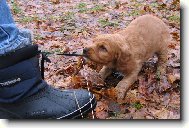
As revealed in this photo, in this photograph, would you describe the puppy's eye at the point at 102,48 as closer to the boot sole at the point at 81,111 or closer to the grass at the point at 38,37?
the boot sole at the point at 81,111

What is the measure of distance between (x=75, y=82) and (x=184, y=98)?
1.19 meters

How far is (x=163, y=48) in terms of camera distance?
186 inches

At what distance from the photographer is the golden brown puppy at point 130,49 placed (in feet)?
13.1

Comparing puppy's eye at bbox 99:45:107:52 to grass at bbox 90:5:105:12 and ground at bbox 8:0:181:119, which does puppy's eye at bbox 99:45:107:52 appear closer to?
ground at bbox 8:0:181:119

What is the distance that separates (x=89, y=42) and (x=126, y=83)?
1.97 m

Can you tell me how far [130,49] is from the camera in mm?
4215

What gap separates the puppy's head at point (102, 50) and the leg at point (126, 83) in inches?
10.6

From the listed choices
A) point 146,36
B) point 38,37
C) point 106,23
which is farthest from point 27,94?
point 106,23

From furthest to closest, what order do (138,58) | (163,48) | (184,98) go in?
(163,48) → (138,58) → (184,98)

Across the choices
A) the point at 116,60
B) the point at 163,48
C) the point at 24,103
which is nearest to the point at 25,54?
the point at 24,103

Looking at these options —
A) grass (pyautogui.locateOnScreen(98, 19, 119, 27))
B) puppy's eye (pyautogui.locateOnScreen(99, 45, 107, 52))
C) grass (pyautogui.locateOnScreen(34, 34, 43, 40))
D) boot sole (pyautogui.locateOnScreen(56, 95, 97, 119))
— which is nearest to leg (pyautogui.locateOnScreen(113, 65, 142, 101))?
puppy's eye (pyautogui.locateOnScreen(99, 45, 107, 52))

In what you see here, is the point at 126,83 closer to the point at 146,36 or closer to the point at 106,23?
the point at 146,36

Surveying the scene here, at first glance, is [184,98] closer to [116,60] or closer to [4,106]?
[116,60]

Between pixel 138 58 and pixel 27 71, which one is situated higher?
pixel 27 71
